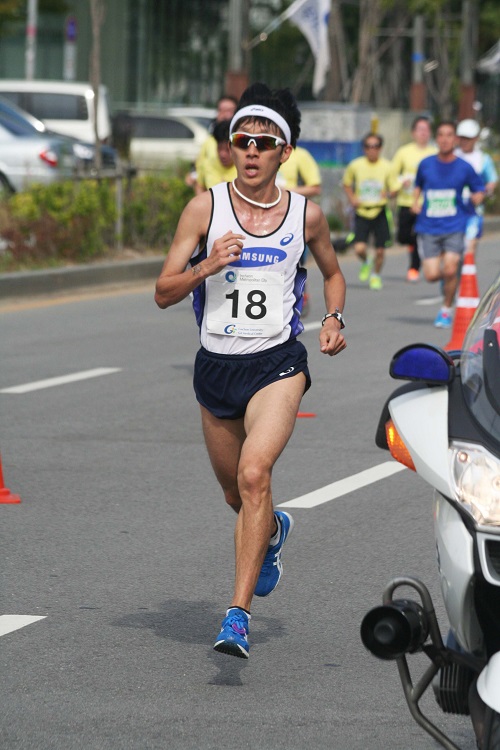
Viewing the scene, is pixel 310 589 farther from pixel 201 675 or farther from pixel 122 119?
pixel 122 119

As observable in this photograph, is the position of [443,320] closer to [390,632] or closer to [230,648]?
[230,648]

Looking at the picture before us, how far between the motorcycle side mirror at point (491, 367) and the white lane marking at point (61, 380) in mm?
7483

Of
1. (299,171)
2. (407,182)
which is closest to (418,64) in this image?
(407,182)

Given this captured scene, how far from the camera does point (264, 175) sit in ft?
18.7

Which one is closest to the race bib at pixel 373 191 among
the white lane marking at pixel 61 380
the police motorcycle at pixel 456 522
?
the white lane marking at pixel 61 380

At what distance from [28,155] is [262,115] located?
730 inches

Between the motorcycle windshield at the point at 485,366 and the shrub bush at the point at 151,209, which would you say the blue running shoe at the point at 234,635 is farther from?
the shrub bush at the point at 151,209

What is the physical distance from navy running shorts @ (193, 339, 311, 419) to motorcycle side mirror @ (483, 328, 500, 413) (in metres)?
1.60

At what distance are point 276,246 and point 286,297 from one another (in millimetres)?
178

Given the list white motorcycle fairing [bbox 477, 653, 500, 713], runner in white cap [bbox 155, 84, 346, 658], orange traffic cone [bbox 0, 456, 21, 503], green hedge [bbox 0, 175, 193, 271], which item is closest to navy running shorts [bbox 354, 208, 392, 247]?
green hedge [bbox 0, 175, 193, 271]

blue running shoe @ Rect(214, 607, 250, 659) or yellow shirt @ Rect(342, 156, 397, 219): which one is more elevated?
blue running shoe @ Rect(214, 607, 250, 659)

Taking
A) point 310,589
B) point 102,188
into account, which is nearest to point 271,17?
point 102,188

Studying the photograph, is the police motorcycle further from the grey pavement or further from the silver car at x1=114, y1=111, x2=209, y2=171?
the silver car at x1=114, y1=111, x2=209, y2=171

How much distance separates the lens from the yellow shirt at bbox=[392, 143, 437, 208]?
18672mm
